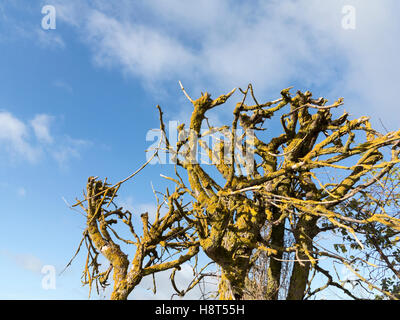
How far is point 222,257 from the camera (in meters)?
5.35

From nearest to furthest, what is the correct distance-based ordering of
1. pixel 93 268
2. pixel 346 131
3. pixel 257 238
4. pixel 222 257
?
pixel 222 257 → pixel 257 238 → pixel 346 131 → pixel 93 268

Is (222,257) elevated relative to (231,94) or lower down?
lower down

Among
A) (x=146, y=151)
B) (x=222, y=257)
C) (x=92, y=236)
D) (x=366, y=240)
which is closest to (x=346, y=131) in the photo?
(x=366, y=240)
